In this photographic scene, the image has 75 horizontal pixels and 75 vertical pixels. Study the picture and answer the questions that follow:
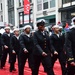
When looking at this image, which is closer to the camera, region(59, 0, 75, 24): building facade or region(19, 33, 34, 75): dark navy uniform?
region(19, 33, 34, 75): dark navy uniform

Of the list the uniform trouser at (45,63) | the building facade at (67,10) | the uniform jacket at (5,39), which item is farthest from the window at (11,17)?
the uniform trouser at (45,63)

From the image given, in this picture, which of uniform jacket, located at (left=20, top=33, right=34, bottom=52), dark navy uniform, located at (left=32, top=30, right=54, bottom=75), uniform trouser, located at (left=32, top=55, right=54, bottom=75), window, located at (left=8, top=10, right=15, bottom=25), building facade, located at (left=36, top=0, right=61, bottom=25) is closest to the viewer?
uniform trouser, located at (left=32, top=55, right=54, bottom=75)

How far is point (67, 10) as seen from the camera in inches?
1227

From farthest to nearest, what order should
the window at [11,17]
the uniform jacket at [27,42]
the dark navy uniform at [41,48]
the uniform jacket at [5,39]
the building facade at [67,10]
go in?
the window at [11,17], the building facade at [67,10], the uniform jacket at [5,39], the uniform jacket at [27,42], the dark navy uniform at [41,48]

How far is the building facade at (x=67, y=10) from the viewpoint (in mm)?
30127

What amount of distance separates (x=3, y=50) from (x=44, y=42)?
243 inches

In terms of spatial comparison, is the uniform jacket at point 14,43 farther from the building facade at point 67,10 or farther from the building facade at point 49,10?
the building facade at point 49,10

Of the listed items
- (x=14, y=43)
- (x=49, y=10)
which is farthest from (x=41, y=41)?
(x=49, y=10)

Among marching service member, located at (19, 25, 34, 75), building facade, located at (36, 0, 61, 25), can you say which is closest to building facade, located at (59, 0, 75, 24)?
building facade, located at (36, 0, 61, 25)

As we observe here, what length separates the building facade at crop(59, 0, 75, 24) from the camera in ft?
98.8

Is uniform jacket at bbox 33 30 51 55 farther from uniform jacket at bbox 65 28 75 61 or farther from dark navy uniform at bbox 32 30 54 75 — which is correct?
uniform jacket at bbox 65 28 75 61

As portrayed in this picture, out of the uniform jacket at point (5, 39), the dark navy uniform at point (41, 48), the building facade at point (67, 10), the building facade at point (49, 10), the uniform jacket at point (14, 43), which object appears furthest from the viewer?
the building facade at point (49, 10)

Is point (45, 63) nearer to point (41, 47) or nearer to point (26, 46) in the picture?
point (41, 47)

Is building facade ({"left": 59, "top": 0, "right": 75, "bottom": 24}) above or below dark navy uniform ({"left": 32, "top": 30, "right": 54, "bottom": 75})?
above
